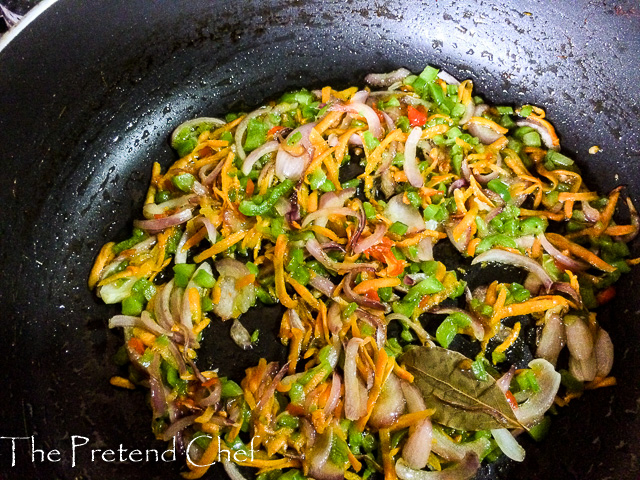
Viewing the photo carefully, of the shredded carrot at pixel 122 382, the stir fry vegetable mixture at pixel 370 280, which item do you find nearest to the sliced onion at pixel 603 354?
the stir fry vegetable mixture at pixel 370 280

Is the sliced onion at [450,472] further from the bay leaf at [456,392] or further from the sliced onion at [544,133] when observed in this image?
the sliced onion at [544,133]

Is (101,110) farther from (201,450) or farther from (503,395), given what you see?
(503,395)

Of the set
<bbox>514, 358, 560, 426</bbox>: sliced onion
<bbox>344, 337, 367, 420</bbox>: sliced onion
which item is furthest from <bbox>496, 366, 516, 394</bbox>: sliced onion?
<bbox>344, 337, 367, 420</bbox>: sliced onion

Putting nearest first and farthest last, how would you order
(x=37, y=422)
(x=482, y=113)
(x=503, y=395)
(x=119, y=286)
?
(x=503, y=395) < (x=37, y=422) < (x=119, y=286) < (x=482, y=113)

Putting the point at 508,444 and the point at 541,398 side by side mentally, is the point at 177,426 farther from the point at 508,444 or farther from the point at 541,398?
the point at 541,398

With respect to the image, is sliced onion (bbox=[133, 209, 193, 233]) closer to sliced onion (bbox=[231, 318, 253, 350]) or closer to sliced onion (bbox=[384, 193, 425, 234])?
sliced onion (bbox=[231, 318, 253, 350])

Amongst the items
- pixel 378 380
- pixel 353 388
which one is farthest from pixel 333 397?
pixel 378 380

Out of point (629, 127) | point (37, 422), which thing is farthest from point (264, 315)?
point (629, 127)
